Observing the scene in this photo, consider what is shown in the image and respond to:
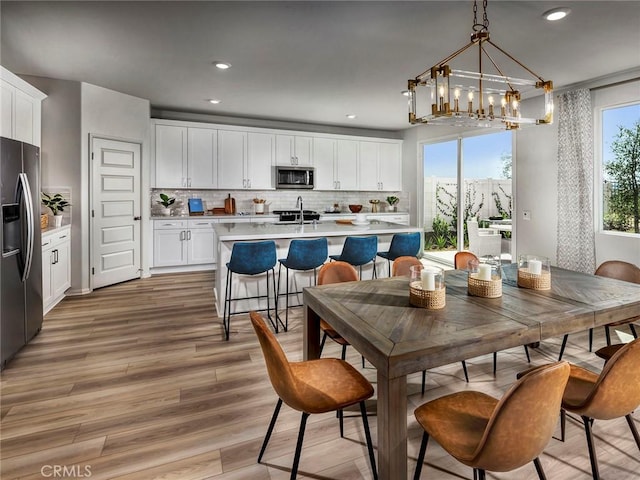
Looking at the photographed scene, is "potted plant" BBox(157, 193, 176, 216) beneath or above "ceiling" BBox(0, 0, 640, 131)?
beneath

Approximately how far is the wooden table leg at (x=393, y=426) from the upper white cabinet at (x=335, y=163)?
239 inches

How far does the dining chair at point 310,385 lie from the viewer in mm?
1472

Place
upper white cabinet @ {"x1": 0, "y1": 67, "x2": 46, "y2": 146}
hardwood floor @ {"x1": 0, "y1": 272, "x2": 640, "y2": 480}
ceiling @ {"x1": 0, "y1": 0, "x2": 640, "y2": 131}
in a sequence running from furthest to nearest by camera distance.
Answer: upper white cabinet @ {"x1": 0, "y1": 67, "x2": 46, "y2": 146} < ceiling @ {"x1": 0, "y1": 0, "x2": 640, "y2": 131} < hardwood floor @ {"x1": 0, "y1": 272, "x2": 640, "y2": 480}

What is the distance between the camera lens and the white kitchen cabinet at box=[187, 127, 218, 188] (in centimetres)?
621

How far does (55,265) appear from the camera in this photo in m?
4.20

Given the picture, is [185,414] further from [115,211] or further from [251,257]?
[115,211]

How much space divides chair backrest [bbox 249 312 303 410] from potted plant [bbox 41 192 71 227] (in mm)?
4069

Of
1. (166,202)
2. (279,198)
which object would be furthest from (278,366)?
(279,198)

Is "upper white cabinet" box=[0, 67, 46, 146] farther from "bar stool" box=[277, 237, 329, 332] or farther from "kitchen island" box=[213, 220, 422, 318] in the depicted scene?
"bar stool" box=[277, 237, 329, 332]

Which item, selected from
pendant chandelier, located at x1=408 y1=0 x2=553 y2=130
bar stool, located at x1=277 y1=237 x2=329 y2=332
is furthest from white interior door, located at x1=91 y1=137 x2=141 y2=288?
pendant chandelier, located at x1=408 y1=0 x2=553 y2=130

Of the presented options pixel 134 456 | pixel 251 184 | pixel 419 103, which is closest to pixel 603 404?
pixel 134 456

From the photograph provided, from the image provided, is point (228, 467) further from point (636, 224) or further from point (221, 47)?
point (636, 224)

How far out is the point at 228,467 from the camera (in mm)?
1794

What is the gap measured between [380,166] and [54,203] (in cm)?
570
